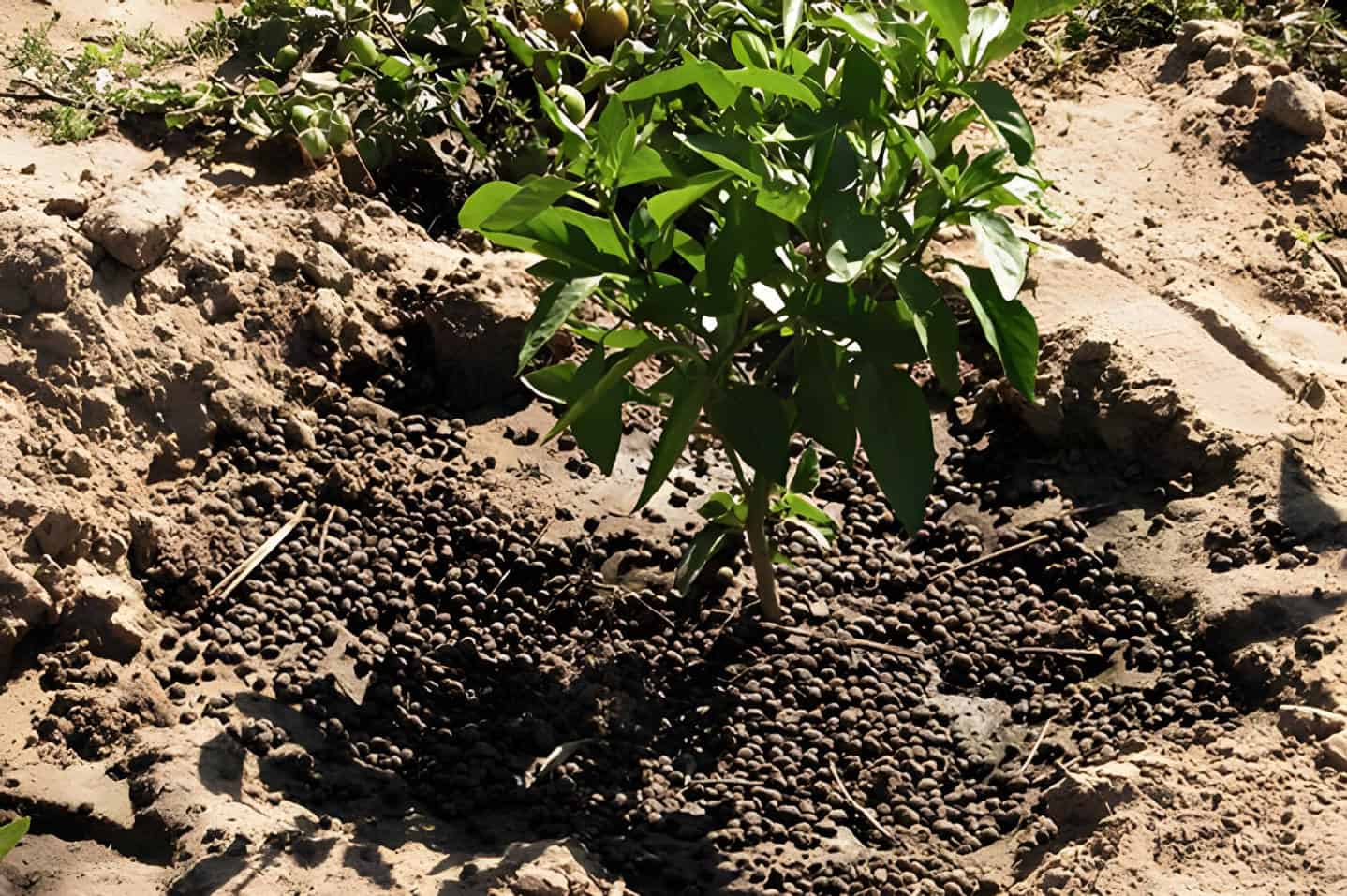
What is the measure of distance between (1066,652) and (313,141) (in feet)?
7.76

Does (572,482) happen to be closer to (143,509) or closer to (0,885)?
(143,509)

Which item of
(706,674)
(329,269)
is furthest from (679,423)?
(329,269)

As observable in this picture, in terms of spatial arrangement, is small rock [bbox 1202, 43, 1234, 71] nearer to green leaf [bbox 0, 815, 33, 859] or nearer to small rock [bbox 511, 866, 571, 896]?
small rock [bbox 511, 866, 571, 896]

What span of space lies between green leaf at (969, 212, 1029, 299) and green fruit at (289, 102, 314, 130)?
2253mm

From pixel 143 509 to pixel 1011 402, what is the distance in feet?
7.03

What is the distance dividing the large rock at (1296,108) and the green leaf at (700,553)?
2.39 meters

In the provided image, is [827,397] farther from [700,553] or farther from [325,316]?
[325,316]

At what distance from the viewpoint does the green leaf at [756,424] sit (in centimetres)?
307

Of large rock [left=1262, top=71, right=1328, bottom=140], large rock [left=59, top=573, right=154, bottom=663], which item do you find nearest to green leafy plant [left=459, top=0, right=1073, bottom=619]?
large rock [left=59, top=573, right=154, bottom=663]

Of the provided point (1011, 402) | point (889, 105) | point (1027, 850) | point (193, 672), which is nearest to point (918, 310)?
point (889, 105)

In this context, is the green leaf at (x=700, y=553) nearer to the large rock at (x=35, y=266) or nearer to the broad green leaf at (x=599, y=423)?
the broad green leaf at (x=599, y=423)

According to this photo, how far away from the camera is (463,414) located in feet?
14.1

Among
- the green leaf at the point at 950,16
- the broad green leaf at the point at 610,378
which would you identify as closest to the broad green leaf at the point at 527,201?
the broad green leaf at the point at 610,378

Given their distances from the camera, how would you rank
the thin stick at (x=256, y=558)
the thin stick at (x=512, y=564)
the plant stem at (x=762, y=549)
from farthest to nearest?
the thin stick at (x=512, y=564) < the thin stick at (x=256, y=558) < the plant stem at (x=762, y=549)
